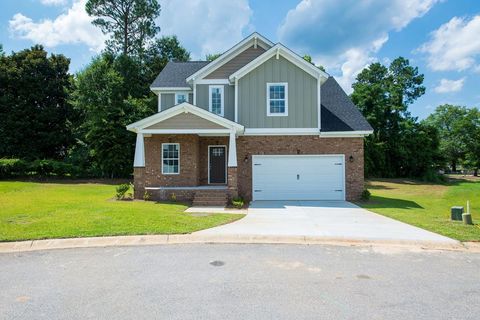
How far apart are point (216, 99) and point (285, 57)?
13.9 ft

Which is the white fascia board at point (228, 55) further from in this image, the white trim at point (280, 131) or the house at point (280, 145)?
the white trim at point (280, 131)

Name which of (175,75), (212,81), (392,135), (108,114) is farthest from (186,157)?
(392,135)

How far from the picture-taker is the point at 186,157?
16297 mm

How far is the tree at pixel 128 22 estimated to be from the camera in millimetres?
35438

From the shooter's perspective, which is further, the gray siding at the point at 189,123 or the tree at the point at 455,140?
the tree at the point at 455,140

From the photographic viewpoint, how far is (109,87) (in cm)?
2908

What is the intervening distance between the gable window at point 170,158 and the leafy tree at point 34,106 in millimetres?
20234

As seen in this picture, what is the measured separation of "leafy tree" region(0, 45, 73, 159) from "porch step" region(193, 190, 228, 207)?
77.3 ft

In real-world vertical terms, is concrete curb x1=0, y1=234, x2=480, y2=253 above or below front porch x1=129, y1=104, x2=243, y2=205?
below

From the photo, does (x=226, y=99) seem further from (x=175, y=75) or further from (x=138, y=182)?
(x=138, y=182)

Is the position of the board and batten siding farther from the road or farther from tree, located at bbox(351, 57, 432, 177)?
tree, located at bbox(351, 57, 432, 177)

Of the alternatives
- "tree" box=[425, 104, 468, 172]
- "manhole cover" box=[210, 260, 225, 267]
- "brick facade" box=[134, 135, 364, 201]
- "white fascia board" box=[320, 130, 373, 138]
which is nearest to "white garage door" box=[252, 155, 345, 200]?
"brick facade" box=[134, 135, 364, 201]

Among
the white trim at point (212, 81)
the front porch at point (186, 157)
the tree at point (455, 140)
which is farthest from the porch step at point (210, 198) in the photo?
the tree at point (455, 140)

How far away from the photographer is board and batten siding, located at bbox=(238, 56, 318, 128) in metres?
16.0
